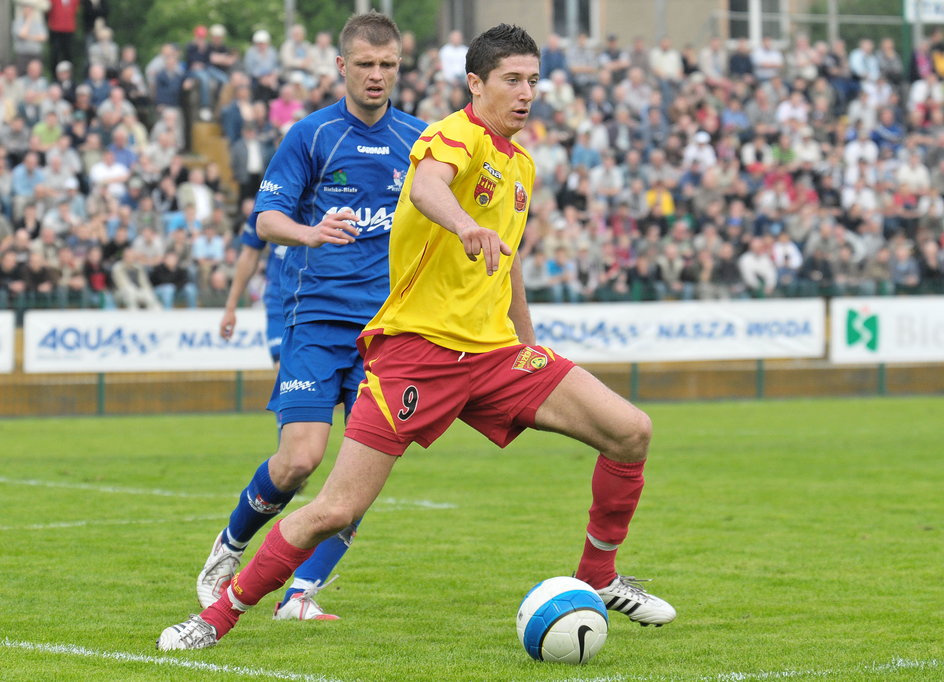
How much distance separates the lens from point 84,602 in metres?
6.98

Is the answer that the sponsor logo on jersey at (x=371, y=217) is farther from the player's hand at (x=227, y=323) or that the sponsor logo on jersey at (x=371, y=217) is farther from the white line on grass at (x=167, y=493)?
the white line on grass at (x=167, y=493)

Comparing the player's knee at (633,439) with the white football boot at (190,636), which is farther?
the player's knee at (633,439)

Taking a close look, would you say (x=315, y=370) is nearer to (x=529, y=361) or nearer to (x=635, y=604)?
(x=529, y=361)

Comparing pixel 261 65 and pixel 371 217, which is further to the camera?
pixel 261 65

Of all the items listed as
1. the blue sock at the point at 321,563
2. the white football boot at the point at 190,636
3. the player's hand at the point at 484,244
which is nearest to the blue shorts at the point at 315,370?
the blue sock at the point at 321,563

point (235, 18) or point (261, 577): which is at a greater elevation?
point (235, 18)

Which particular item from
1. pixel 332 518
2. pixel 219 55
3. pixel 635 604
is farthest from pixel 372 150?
pixel 219 55

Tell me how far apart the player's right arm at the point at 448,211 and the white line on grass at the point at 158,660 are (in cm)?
154

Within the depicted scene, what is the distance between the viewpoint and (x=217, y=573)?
22.5ft

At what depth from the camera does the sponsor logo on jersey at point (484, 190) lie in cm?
578

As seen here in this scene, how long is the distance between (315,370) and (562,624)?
1.68 metres

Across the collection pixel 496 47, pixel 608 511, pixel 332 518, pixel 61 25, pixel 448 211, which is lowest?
pixel 608 511

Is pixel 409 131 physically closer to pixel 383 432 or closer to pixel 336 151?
pixel 336 151

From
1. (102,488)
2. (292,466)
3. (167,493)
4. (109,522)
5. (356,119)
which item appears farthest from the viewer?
(102,488)
